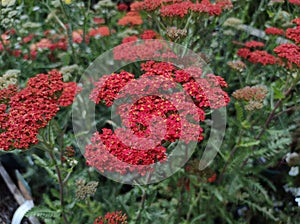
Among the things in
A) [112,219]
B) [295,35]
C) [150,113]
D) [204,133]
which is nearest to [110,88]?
[150,113]

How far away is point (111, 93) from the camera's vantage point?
190cm

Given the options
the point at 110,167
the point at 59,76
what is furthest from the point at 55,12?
the point at 110,167

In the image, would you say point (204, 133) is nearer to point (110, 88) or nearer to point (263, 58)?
point (263, 58)

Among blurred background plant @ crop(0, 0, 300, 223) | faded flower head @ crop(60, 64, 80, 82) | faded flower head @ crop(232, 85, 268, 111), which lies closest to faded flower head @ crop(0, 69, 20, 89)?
blurred background plant @ crop(0, 0, 300, 223)

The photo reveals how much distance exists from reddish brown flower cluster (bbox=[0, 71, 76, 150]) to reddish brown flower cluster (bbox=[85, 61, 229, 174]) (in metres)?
0.24

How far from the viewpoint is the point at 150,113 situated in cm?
178

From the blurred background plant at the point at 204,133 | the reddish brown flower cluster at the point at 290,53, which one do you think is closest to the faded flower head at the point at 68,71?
the blurred background plant at the point at 204,133

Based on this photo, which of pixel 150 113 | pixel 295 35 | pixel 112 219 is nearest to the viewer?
pixel 150 113

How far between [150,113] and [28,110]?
613 mm

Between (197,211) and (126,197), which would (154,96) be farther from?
(197,211)

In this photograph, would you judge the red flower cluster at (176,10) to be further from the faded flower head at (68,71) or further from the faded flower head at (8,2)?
the faded flower head at (8,2)

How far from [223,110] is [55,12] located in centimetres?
184

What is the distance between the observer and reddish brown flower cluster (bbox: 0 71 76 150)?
1770mm

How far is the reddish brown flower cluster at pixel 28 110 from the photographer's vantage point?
1770mm
